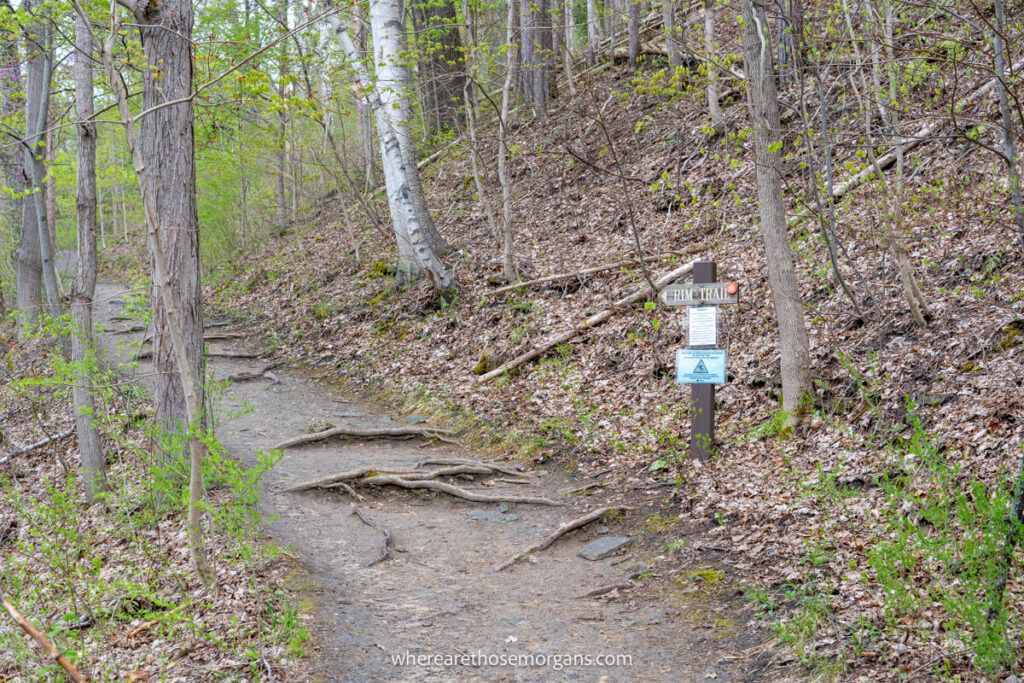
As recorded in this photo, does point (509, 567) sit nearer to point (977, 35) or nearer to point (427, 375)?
point (427, 375)

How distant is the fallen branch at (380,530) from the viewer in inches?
253

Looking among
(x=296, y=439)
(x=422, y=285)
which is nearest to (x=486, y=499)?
(x=296, y=439)

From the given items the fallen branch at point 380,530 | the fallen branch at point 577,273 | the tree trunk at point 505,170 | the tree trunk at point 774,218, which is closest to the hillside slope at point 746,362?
the fallen branch at point 577,273

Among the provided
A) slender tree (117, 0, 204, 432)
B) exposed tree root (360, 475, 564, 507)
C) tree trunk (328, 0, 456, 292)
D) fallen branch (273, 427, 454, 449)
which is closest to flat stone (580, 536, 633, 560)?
exposed tree root (360, 475, 564, 507)

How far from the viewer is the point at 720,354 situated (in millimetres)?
6984

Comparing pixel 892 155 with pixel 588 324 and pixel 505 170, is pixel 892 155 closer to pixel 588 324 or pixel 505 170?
pixel 588 324

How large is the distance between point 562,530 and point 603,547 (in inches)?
16.5

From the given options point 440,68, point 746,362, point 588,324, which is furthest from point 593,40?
point 746,362

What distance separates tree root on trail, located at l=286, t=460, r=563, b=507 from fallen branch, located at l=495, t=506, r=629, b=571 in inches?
28.5

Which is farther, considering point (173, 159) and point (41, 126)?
point (41, 126)

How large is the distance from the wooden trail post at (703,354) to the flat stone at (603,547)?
1.25 metres

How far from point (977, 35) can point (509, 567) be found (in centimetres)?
790

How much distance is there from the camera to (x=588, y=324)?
33.2ft

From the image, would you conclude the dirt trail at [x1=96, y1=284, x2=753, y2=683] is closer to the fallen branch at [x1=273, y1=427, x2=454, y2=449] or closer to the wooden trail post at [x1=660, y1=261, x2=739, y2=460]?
the fallen branch at [x1=273, y1=427, x2=454, y2=449]
